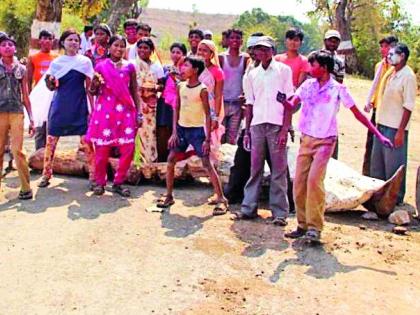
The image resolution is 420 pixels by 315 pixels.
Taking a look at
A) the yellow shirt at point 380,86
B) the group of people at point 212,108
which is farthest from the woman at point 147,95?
the yellow shirt at point 380,86

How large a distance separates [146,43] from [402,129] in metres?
2.88

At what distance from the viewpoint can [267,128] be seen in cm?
566

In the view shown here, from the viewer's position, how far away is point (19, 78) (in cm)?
632

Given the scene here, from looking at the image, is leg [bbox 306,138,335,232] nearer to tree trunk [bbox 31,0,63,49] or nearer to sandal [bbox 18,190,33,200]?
sandal [bbox 18,190,33,200]

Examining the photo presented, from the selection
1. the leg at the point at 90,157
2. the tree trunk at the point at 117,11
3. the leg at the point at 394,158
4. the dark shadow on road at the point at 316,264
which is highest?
the tree trunk at the point at 117,11

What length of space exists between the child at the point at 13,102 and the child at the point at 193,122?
150 cm

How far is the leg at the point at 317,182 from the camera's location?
5.12 m

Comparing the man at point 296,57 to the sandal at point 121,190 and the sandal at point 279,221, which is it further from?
the sandal at point 121,190

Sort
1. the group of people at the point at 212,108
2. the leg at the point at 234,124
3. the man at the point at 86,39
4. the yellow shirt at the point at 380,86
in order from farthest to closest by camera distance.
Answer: the man at the point at 86,39, the leg at the point at 234,124, the yellow shirt at the point at 380,86, the group of people at the point at 212,108

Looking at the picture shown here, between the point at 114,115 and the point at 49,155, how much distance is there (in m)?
0.97

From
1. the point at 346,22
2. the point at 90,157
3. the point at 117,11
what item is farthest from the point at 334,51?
the point at 346,22

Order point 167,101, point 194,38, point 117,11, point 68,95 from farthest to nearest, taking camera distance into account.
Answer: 1. point 117,11
2. point 194,38
3. point 167,101
4. point 68,95

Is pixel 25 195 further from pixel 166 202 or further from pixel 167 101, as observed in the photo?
pixel 167 101

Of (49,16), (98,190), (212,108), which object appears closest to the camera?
(212,108)
